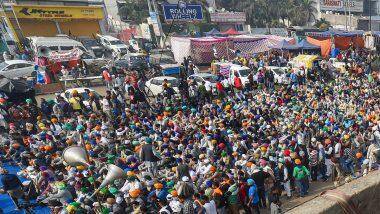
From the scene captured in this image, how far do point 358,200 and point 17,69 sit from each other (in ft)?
72.4

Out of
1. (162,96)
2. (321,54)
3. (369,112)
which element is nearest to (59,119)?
(162,96)

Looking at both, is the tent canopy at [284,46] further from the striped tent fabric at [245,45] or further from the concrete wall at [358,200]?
the concrete wall at [358,200]

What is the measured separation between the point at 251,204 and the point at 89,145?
230 inches

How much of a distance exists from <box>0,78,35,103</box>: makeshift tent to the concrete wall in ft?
52.8

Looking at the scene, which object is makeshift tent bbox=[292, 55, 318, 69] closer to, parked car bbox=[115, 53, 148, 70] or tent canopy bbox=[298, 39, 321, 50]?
tent canopy bbox=[298, 39, 321, 50]

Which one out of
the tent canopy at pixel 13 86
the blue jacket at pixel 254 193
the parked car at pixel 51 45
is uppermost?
the parked car at pixel 51 45

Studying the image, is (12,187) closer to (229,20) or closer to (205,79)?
(205,79)

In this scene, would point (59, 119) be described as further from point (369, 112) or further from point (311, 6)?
point (311, 6)

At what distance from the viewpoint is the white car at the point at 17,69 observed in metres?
21.8

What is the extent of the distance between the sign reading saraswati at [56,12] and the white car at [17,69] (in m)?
16.2

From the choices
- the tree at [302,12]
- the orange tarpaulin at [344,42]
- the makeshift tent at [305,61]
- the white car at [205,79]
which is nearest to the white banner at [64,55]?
the white car at [205,79]

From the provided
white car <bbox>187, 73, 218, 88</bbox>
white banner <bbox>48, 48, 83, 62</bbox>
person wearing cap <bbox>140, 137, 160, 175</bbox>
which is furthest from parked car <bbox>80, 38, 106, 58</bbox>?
person wearing cap <bbox>140, 137, 160, 175</bbox>

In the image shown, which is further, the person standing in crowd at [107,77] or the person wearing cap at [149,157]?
the person standing in crowd at [107,77]

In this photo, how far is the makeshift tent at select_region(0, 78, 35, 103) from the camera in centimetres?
1677
